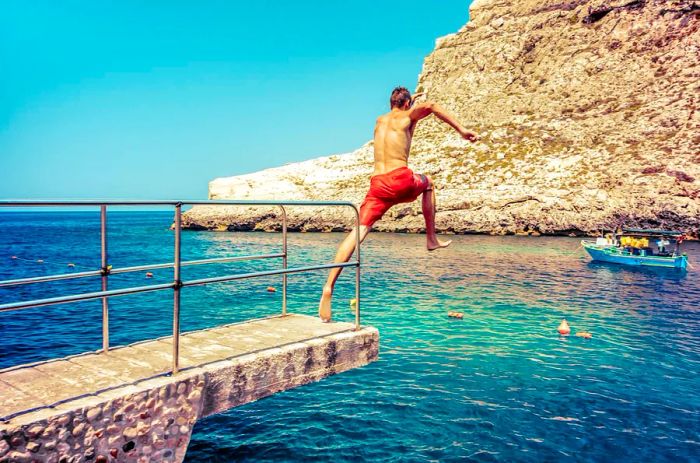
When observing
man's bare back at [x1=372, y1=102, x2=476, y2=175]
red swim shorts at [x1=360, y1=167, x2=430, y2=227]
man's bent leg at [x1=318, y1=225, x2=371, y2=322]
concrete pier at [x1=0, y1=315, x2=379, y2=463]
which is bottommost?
concrete pier at [x1=0, y1=315, x2=379, y2=463]

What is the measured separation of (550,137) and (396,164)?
259 feet

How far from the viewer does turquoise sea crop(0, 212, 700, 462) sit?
10555 millimetres

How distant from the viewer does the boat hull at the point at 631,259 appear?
4162 centimetres

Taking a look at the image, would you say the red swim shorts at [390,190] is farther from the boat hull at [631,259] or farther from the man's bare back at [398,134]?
the boat hull at [631,259]

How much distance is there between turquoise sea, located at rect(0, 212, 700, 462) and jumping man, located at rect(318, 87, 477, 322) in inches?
182

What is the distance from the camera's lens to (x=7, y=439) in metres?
4.46

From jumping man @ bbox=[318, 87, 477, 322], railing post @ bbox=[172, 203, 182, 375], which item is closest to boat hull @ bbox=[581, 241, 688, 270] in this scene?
jumping man @ bbox=[318, 87, 477, 322]

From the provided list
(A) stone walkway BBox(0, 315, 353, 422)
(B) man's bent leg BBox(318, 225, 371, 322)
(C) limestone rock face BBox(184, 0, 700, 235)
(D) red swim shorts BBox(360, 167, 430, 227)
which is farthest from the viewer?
(C) limestone rock face BBox(184, 0, 700, 235)

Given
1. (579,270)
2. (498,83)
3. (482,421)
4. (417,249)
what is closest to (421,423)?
(482,421)

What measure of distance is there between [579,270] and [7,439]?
40.5 metres

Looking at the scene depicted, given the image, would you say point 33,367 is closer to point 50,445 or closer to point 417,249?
point 50,445

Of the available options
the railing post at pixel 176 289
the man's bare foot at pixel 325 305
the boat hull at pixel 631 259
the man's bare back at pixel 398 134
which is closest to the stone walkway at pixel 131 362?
the man's bare foot at pixel 325 305

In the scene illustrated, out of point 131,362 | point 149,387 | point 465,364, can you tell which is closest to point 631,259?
point 465,364

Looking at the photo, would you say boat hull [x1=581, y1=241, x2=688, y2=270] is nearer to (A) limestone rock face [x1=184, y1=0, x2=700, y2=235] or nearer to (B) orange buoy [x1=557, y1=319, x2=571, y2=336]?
(A) limestone rock face [x1=184, y1=0, x2=700, y2=235]
